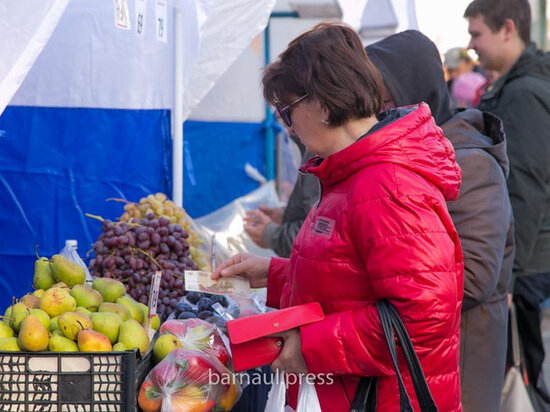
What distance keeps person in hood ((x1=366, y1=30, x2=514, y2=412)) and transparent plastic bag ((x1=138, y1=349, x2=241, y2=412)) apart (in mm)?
820

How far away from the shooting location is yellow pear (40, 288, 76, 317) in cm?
217

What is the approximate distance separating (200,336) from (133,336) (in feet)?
0.90

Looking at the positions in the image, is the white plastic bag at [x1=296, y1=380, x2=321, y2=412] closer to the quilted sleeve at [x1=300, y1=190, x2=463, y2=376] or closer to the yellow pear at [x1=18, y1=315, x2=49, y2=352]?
the quilted sleeve at [x1=300, y1=190, x2=463, y2=376]

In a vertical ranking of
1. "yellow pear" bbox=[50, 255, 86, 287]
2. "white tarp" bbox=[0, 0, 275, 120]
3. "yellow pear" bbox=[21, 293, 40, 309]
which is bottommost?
"yellow pear" bbox=[21, 293, 40, 309]

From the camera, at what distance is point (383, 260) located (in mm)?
1750

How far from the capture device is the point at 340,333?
180 cm

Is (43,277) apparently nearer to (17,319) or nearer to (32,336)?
(17,319)

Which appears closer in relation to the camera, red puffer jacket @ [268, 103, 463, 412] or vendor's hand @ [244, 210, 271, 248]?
red puffer jacket @ [268, 103, 463, 412]

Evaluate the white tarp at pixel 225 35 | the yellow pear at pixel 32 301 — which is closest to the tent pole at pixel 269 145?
the white tarp at pixel 225 35

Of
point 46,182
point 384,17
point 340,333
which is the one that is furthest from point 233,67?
point 340,333

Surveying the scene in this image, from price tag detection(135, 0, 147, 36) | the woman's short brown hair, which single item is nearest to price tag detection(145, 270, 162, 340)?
the woman's short brown hair

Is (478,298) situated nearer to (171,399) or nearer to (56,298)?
(171,399)

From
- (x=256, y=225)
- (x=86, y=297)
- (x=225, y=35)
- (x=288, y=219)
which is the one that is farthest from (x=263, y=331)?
(x=225, y=35)

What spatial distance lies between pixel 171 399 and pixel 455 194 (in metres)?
0.95
